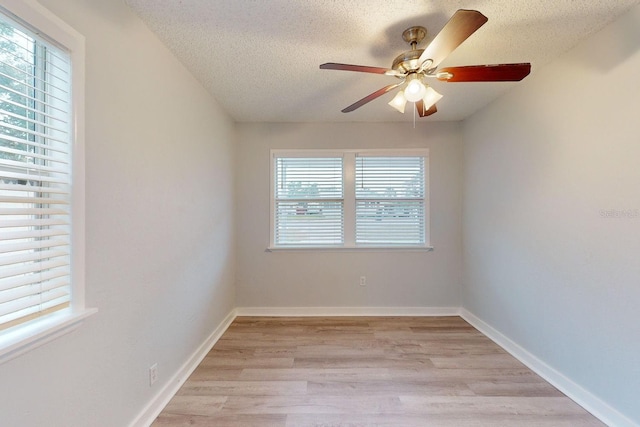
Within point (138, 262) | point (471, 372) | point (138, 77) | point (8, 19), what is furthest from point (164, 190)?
point (471, 372)

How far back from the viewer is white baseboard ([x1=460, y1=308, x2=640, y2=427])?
1640 mm

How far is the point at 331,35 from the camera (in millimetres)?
1771

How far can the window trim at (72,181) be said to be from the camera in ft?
3.22

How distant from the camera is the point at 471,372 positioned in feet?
7.19

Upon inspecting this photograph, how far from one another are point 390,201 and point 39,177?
3130mm

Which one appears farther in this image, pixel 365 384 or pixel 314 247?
pixel 314 247

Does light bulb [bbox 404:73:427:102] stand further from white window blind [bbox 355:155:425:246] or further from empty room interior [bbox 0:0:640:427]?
white window blind [bbox 355:155:425:246]

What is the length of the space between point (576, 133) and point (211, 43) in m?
2.65

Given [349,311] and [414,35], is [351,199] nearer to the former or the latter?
[349,311]

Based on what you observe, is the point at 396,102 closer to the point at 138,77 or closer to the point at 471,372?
the point at 138,77

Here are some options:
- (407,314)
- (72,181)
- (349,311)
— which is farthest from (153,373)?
(407,314)

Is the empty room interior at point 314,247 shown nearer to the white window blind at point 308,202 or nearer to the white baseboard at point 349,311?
the white baseboard at point 349,311

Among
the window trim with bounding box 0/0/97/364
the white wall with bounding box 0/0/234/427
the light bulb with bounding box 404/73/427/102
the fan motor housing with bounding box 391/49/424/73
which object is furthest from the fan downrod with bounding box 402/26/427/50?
the window trim with bounding box 0/0/97/364

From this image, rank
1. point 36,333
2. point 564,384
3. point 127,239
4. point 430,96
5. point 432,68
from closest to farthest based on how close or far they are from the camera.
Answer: point 36,333, point 127,239, point 432,68, point 430,96, point 564,384
